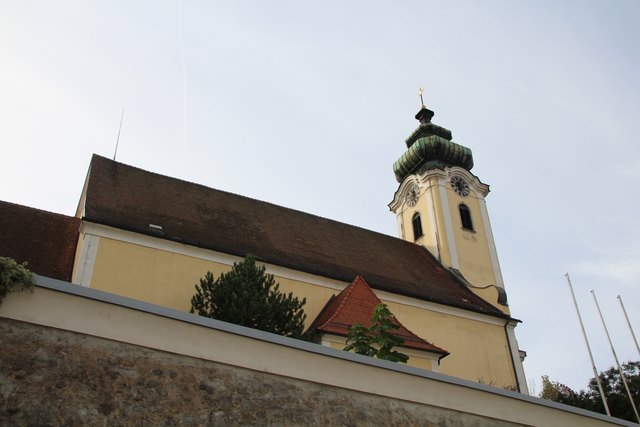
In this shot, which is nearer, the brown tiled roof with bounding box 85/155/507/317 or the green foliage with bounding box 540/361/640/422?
the brown tiled roof with bounding box 85/155/507/317

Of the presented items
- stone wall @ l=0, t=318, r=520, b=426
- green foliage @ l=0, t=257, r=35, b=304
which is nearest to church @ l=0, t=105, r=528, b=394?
stone wall @ l=0, t=318, r=520, b=426

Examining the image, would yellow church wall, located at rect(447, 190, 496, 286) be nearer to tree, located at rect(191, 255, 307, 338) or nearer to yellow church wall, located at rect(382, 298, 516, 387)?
yellow church wall, located at rect(382, 298, 516, 387)

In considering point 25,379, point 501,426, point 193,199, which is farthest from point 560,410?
point 193,199

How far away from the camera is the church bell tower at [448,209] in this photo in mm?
21484

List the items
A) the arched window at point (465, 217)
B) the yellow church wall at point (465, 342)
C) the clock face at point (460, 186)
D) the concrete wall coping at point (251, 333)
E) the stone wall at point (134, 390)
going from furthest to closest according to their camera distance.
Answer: the clock face at point (460, 186)
the arched window at point (465, 217)
the yellow church wall at point (465, 342)
the concrete wall coping at point (251, 333)
the stone wall at point (134, 390)

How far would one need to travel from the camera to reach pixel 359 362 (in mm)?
6543

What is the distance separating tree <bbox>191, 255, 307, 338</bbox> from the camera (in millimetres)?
11094

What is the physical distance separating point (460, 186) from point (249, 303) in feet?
48.0

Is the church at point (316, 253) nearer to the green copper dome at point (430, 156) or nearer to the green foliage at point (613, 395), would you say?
the green copper dome at point (430, 156)

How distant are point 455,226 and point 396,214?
3.26 m

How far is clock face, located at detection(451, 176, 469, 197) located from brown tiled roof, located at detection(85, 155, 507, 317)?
158 inches

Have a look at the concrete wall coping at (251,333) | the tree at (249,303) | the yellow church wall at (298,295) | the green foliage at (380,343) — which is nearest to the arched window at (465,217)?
the yellow church wall at (298,295)

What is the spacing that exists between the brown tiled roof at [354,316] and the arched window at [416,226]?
29.2ft

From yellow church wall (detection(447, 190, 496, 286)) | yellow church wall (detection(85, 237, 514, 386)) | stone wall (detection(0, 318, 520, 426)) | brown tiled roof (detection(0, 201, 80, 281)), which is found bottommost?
stone wall (detection(0, 318, 520, 426))
